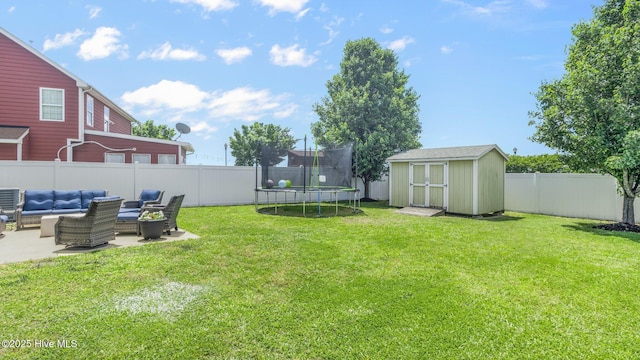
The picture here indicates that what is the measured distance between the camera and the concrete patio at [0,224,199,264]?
4.57 metres

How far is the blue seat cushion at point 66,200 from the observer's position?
7316mm

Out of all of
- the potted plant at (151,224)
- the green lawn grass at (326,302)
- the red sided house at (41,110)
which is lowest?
the green lawn grass at (326,302)

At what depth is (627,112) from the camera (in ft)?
23.8

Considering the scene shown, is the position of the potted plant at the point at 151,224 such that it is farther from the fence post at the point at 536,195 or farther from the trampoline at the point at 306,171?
the fence post at the point at 536,195

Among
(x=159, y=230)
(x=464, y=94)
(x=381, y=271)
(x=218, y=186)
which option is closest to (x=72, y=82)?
(x=218, y=186)

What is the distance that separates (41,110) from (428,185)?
14270mm

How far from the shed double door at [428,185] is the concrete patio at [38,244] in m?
8.06

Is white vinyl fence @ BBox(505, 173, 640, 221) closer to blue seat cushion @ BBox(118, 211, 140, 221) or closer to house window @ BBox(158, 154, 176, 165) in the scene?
blue seat cushion @ BBox(118, 211, 140, 221)

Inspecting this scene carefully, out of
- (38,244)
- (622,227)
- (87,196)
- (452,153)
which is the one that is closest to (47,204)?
(87,196)

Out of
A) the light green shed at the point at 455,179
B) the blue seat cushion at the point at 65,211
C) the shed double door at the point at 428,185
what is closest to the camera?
the blue seat cushion at the point at 65,211

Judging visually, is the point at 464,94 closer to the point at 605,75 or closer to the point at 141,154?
A: the point at 605,75

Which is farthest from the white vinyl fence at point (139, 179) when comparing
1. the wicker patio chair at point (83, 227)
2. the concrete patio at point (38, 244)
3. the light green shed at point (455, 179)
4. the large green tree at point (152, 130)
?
the large green tree at point (152, 130)

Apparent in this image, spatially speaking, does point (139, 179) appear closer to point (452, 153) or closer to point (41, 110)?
point (41, 110)

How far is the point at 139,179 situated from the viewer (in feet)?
33.9
